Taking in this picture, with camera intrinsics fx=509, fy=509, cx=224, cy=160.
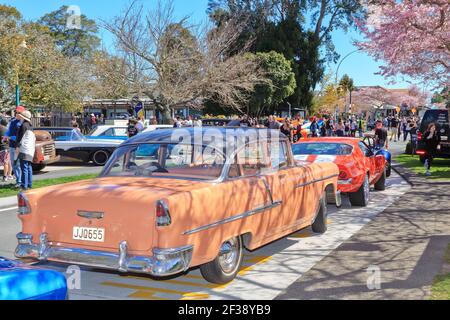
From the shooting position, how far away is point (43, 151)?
16.0 metres

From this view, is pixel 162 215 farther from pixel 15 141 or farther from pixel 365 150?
pixel 15 141

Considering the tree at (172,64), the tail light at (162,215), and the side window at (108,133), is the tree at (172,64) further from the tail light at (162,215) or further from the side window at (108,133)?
the tail light at (162,215)

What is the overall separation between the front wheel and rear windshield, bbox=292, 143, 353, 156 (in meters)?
5.22

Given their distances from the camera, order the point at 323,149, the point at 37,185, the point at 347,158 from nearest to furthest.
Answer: the point at 347,158 → the point at 323,149 → the point at 37,185

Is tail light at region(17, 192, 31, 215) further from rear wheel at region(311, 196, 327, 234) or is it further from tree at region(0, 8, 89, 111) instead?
tree at region(0, 8, 89, 111)

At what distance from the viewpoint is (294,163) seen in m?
7.23

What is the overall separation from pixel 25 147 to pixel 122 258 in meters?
7.97

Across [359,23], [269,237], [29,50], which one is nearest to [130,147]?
[269,237]

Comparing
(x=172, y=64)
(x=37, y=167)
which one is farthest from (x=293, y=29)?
(x=37, y=167)

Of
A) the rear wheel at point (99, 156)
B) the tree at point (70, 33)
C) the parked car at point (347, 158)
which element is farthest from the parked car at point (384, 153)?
the tree at point (70, 33)

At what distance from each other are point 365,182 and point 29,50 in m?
28.0

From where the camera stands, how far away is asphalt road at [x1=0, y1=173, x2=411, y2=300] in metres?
5.32

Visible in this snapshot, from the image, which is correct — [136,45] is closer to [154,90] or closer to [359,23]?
[154,90]
